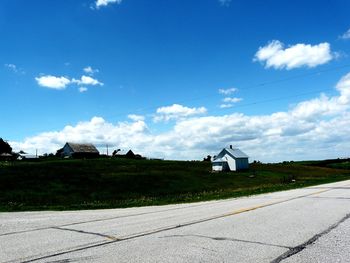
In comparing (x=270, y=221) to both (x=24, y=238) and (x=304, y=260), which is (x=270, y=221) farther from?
(x=24, y=238)

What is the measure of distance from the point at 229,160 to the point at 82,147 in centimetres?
3926

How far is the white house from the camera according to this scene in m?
83.5

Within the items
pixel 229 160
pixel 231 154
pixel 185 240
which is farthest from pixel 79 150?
pixel 185 240

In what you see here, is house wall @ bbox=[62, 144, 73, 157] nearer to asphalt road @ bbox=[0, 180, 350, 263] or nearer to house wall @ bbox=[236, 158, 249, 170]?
house wall @ bbox=[236, 158, 249, 170]

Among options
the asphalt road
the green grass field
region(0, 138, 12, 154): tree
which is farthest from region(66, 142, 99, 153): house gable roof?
the asphalt road

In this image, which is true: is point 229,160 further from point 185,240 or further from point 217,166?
point 185,240

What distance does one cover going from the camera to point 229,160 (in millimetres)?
84875

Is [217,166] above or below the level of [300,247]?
above

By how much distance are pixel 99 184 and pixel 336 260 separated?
3896 centimetres

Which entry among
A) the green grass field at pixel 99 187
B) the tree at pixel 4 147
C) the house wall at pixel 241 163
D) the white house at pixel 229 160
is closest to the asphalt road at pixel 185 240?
the green grass field at pixel 99 187

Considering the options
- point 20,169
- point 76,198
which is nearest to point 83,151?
point 20,169

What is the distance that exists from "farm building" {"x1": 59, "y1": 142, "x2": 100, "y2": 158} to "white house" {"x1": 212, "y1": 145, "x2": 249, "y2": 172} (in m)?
34.6

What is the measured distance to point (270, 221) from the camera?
12070 millimetres

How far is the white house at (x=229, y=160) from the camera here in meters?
83.5
